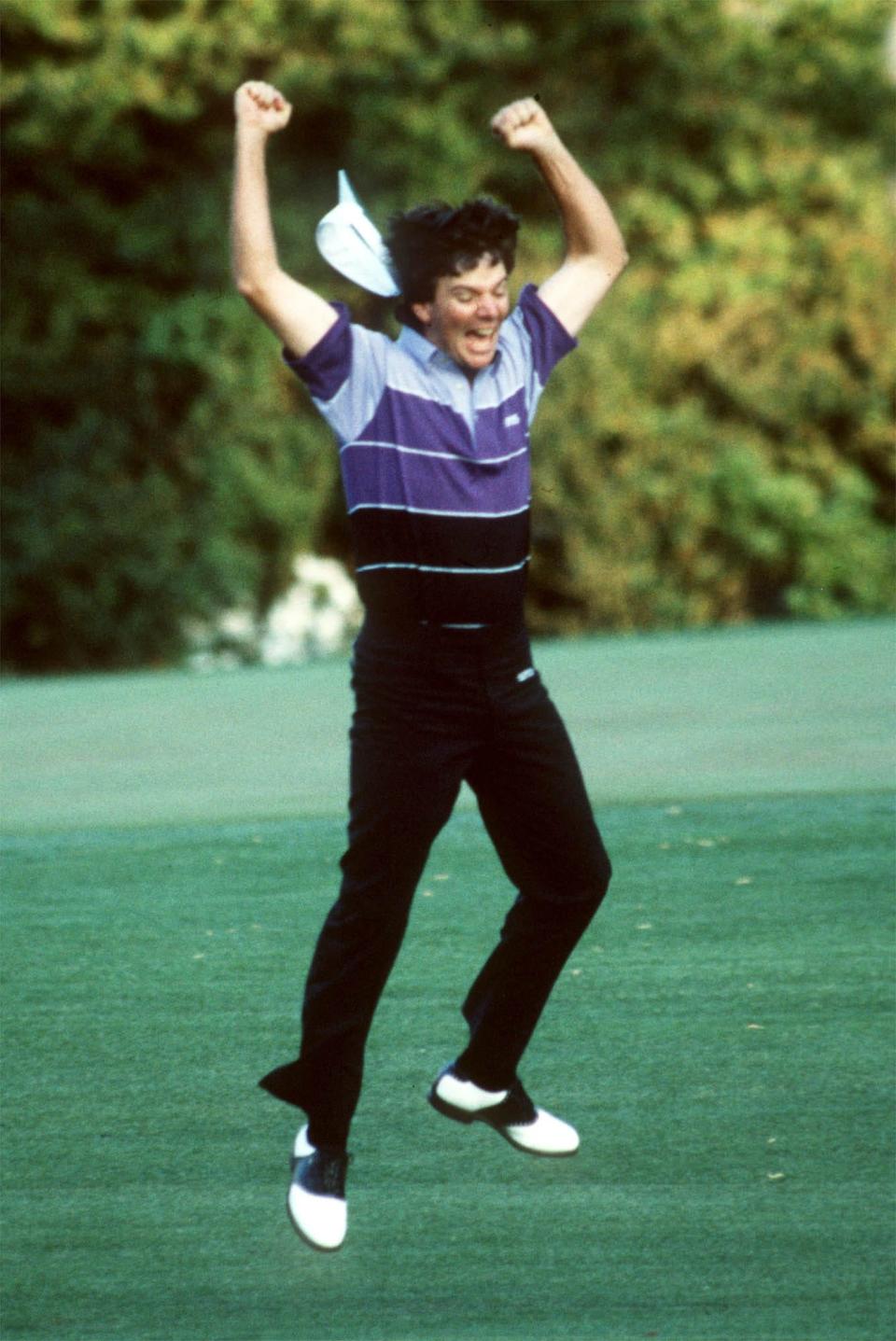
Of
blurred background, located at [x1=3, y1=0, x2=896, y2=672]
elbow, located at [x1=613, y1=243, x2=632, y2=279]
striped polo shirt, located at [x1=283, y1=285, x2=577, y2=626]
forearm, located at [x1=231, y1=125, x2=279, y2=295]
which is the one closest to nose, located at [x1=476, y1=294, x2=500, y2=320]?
striped polo shirt, located at [x1=283, y1=285, x2=577, y2=626]

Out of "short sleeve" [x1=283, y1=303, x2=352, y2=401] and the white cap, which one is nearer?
"short sleeve" [x1=283, y1=303, x2=352, y2=401]

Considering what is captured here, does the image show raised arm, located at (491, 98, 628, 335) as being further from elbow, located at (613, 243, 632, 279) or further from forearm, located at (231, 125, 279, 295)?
forearm, located at (231, 125, 279, 295)

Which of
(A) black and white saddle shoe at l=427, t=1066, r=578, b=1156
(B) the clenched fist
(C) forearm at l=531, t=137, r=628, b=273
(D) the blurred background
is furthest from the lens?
(D) the blurred background

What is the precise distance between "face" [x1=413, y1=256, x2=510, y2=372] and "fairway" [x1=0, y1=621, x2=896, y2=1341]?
1555mm

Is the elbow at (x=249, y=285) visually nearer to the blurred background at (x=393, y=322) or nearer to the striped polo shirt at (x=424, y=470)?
the striped polo shirt at (x=424, y=470)

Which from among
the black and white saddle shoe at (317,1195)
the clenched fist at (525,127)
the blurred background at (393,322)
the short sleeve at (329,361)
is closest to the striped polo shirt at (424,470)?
the short sleeve at (329,361)

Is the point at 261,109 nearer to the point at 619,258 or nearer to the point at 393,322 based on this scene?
the point at 619,258

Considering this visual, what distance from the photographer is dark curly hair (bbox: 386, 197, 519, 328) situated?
4398 mm

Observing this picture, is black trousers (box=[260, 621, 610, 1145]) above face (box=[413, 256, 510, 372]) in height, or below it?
below

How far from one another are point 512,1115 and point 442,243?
173 centimetres

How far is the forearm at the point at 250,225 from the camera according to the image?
13.9 feet

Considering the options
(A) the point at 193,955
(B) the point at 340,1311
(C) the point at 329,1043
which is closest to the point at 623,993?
(A) the point at 193,955

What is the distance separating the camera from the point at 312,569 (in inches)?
854

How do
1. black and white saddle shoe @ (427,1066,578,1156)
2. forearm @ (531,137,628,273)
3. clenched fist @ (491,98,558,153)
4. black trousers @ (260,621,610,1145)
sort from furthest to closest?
black and white saddle shoe @ (427,1066,578,1156), forearm @ (531,137,628,273), clenched fist @ (491,98,558,153), black trousers @ (260,621,610,1145)
